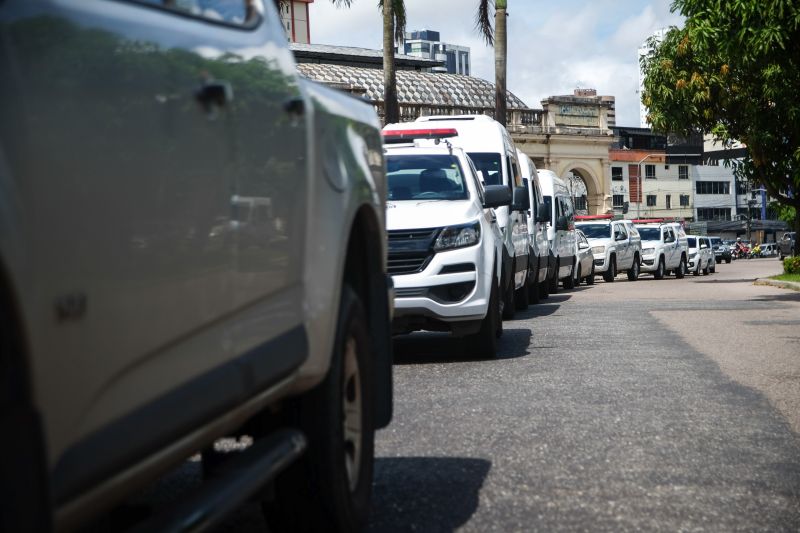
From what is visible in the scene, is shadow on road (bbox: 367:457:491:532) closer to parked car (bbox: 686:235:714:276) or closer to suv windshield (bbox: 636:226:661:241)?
suv windshield (bbox: 636:226:661:241)

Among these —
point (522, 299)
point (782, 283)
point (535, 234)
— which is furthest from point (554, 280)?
point (782, 283)

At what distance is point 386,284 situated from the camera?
511 cm

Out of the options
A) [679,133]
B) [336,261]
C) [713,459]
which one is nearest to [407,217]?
[713,459]

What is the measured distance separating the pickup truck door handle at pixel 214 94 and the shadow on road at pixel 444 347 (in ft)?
27.7

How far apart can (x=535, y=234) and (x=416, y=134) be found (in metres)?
7.02

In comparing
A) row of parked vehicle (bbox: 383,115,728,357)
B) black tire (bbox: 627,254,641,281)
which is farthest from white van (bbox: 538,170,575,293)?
black tire (bbox: 627,254,641,281)

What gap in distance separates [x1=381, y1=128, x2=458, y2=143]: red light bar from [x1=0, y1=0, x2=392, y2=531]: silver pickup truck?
10.6 meters

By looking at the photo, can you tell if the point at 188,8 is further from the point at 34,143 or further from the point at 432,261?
the point at 432,261

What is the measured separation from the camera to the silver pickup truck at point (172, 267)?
2.14 meters

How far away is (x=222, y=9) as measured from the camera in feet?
11.8

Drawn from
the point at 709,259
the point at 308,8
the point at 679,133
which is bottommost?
the point at 709,259

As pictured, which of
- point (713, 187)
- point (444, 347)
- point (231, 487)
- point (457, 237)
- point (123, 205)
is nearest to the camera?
point (123, 205)

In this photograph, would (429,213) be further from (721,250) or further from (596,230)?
(721,250)

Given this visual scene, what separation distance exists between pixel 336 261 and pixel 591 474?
2199mm
